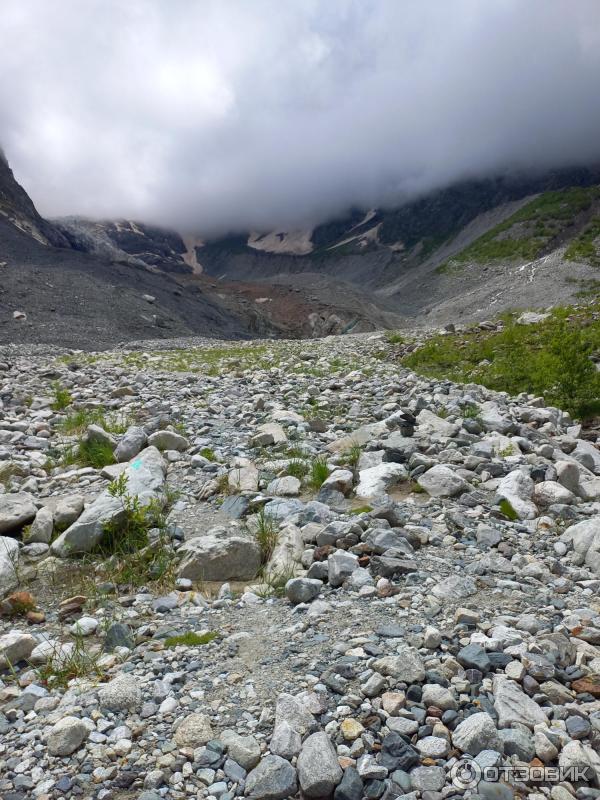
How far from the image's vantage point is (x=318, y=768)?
104 inches

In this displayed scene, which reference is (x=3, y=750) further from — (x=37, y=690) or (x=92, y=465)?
(x=92, y=465)

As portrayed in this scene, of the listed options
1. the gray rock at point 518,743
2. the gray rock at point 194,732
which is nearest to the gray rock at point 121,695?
the gray rock at point 194,732

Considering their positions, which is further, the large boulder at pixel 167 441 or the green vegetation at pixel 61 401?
the green vegetation at pixel 61 401

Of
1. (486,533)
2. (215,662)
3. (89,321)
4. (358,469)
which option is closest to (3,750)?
(215,662)

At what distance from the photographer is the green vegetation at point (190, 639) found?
3867mm

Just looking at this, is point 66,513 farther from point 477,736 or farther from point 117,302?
point 117,302

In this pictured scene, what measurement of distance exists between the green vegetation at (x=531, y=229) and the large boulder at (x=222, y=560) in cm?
8751

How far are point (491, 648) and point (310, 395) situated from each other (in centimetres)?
941

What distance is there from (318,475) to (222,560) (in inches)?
86.8

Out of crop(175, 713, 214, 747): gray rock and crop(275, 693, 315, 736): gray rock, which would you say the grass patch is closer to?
crop(275, 693, 315, 736): gray rock

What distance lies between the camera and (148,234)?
19562cm

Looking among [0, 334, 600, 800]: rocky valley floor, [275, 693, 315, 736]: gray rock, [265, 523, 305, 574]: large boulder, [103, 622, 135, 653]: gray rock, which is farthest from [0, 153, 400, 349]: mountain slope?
[275, 693, 315, 736]: gray rock

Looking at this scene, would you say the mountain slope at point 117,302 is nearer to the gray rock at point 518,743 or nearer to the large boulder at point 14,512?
the large boulder at point 14,512

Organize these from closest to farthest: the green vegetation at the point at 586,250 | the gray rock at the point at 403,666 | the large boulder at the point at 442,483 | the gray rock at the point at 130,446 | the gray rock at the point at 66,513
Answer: the gray rock at the point at 403,666, the gray rock at the point at 66,513, the large boulder at the point at 442,483, the gray rock at the point at 130,446, the green vegetation at the point at 586,250
